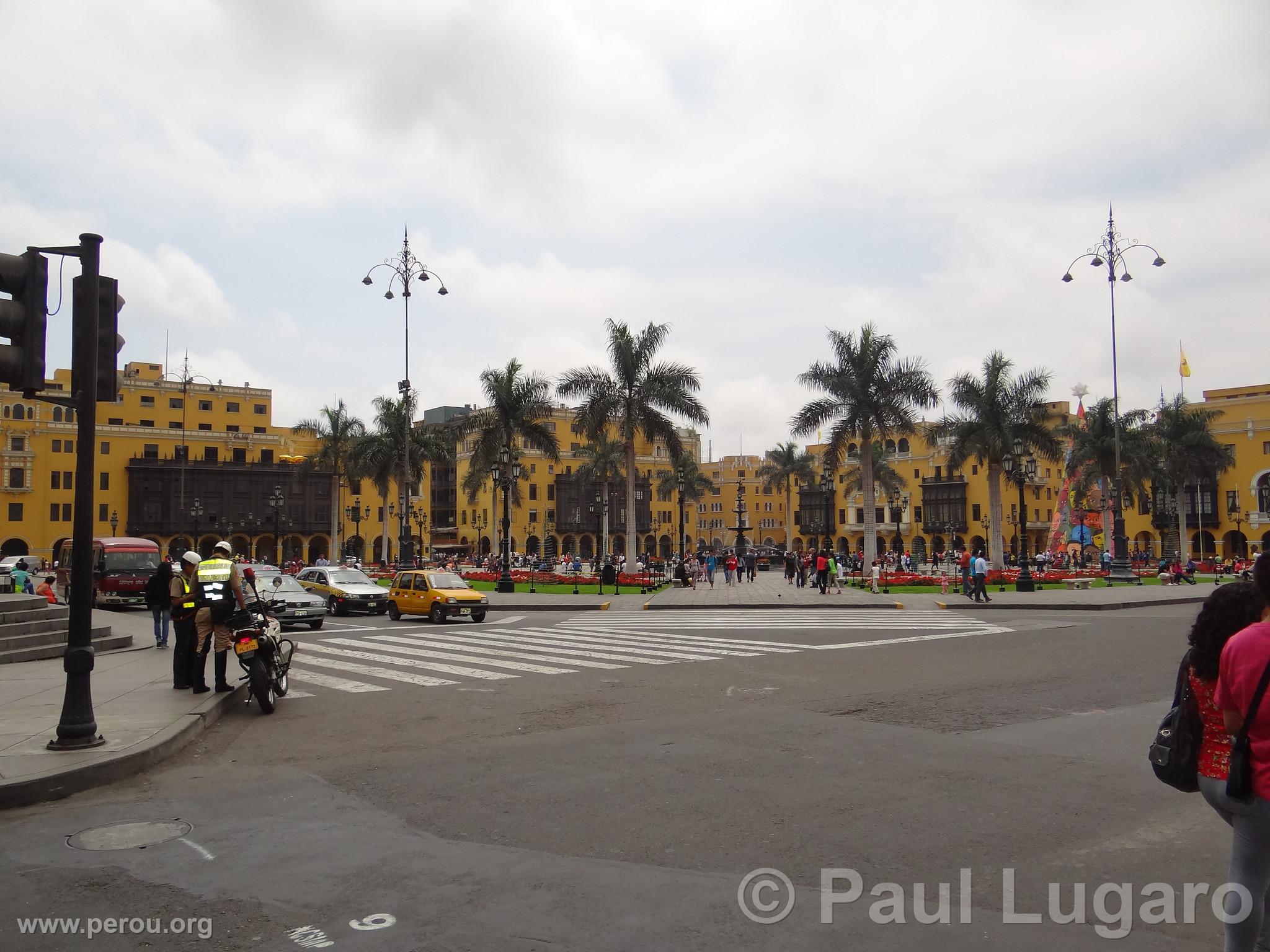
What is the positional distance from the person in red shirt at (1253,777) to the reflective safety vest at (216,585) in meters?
10.2

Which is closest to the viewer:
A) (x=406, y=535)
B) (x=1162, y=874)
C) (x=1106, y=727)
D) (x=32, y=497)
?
(x=1162, y=874)

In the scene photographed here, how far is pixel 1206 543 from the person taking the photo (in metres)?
85.4

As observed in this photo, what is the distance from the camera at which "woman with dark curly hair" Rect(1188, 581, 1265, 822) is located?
11.6 feet

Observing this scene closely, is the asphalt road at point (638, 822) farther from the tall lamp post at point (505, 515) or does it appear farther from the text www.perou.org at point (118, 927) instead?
the tall lamp post at point (505, 515)

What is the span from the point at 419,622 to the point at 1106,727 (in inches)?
743

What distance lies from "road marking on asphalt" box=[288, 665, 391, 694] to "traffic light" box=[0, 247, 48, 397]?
19.7 feet

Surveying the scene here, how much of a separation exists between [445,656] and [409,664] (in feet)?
3.63

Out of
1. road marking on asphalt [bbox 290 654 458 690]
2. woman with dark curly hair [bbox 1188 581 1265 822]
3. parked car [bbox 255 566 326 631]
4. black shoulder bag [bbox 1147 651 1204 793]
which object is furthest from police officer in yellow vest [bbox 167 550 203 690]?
woman with dark curly hair [bbox 1188 581 1265 822]

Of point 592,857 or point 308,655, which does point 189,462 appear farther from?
point 592,857

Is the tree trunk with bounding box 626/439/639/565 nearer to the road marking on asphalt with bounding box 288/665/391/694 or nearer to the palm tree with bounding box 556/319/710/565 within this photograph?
the palm tree with bounding box 556/319/710/565

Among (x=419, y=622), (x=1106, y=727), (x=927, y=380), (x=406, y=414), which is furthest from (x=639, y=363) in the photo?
(x=1106, y=727)

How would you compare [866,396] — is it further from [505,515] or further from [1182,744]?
[1182,744]

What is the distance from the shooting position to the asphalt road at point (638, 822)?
4477mm

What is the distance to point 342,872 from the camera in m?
5.20
